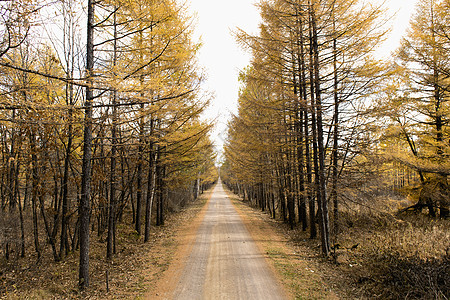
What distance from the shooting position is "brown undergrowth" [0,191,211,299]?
5.81m

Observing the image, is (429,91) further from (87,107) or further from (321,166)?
(87,107)

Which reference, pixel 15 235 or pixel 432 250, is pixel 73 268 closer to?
pixel 15 235

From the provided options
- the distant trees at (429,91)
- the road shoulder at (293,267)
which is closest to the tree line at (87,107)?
the road shoulder at (293,267)

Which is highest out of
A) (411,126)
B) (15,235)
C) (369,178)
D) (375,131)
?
(411,126)

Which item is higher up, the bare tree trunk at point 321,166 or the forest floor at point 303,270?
the bare tree trunk at point 321,166

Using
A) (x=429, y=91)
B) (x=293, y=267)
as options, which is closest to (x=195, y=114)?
(x=293, y=267)

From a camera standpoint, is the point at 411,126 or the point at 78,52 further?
the point at 411,126

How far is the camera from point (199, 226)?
13.7 metres

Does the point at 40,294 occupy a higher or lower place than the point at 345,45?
lower

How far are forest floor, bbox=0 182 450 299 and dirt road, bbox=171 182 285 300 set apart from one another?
1.13 ft

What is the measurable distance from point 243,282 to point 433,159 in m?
11.6

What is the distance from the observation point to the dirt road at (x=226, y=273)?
561 centimetres

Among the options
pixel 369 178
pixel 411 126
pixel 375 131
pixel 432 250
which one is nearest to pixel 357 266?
pixel 432 250

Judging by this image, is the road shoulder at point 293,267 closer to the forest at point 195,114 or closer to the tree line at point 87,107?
the forest at point 195,114
